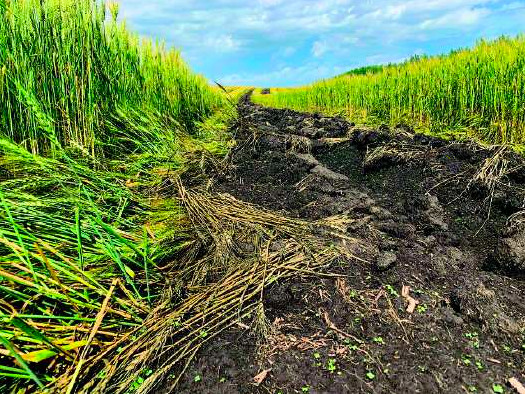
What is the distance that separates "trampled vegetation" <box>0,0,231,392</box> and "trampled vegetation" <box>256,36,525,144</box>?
3458 mm

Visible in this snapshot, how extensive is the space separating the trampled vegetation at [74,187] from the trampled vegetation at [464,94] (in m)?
3.46

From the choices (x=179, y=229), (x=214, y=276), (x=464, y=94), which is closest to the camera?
(x=214, y=276)

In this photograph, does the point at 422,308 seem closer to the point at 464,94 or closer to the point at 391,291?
the point at 391,291

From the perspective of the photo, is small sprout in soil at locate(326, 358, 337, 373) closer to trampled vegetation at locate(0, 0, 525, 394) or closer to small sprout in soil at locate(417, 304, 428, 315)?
trampled vegetation at locate(0, 0, 525, 394)

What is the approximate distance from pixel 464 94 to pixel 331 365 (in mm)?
5232

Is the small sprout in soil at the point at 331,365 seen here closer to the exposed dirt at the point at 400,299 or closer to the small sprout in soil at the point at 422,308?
the exposed dirt at the point at 400,299

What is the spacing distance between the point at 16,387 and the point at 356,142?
4.29m

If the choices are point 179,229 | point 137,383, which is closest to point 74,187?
point 179,229

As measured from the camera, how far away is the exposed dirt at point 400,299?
1426mm

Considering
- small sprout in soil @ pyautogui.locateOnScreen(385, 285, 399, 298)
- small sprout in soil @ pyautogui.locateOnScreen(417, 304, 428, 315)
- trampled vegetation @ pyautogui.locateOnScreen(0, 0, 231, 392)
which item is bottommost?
small sprout in soil @ pyautogui.locateOnScreen(417, 304, 428, 315)

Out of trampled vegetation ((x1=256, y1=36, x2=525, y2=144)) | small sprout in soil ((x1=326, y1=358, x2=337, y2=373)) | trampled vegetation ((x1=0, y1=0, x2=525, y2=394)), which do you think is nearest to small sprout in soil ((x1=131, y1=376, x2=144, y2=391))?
trampled vegetation ((x1=0, y1=0, x2=525, y2=394))

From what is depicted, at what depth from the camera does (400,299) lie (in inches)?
72.0

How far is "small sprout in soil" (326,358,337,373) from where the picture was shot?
4.71 feet

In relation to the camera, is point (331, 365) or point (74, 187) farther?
point (74, 187)
